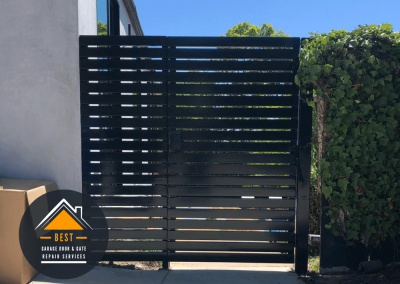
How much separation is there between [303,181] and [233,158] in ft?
2.78

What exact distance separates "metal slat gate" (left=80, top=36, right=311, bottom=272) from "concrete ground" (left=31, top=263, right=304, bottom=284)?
6.0 inches

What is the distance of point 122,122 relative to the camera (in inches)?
136

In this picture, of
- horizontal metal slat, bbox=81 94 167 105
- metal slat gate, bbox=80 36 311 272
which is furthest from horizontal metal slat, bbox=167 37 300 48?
horizontal metal slat, bbox=81 94 167 105

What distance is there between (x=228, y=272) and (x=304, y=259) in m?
0.90

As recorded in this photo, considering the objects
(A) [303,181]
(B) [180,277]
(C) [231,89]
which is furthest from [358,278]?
(C) [231,89]

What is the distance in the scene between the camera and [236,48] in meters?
3.39

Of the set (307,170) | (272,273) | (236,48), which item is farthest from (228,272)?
(236,48)

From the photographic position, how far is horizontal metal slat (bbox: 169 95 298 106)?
3.40 m

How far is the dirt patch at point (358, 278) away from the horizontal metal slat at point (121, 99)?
Answer: 260 centimetres

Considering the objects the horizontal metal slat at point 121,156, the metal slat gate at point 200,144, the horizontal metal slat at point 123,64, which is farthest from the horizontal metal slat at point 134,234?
the horizontal metal slat at point 123,64

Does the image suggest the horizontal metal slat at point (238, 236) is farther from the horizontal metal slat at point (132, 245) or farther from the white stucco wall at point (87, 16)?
the white stucco wall at point (87, 16)

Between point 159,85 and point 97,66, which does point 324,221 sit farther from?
point 97,66

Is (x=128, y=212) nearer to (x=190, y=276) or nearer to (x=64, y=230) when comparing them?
(x=64, y=230)

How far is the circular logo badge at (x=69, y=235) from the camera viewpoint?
332cm
